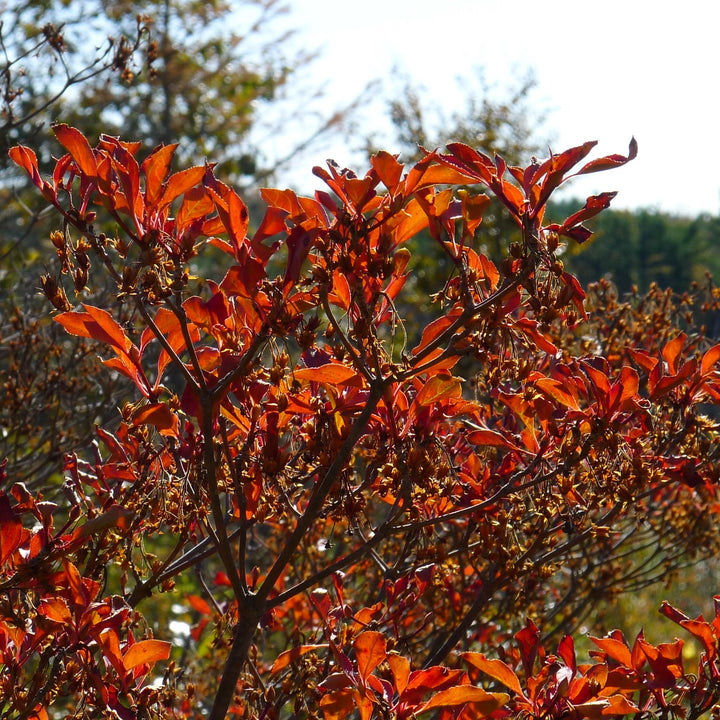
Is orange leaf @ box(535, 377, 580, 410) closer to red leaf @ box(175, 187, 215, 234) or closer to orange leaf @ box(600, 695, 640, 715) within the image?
orange leaf @ box(600, 695, 640, 715)

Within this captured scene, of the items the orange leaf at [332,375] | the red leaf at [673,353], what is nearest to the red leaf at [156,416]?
the orange leaf at [332,375]

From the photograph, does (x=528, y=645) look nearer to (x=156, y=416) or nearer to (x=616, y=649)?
(x=616, y=649)

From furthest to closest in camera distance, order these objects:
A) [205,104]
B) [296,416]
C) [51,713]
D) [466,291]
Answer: [205,104] → [51,713] → [296,416] → [466,291]

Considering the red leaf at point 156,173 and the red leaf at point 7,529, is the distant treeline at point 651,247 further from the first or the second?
the red leaf at point 7,529

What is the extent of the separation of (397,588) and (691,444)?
2.35ft

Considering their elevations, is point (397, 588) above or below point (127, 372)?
below

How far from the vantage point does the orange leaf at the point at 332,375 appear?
4.93 ft

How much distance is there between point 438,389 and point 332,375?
0.19 meters

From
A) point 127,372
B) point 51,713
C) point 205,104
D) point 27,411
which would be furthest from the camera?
point 205,104

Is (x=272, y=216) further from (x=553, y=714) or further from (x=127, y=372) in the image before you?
(x=553, y=714)

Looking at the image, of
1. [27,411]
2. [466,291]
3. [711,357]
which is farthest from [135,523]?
[27,411]

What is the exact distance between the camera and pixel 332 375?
1540 millimetres

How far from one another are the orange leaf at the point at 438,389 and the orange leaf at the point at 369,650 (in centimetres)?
41

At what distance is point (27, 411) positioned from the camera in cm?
346
